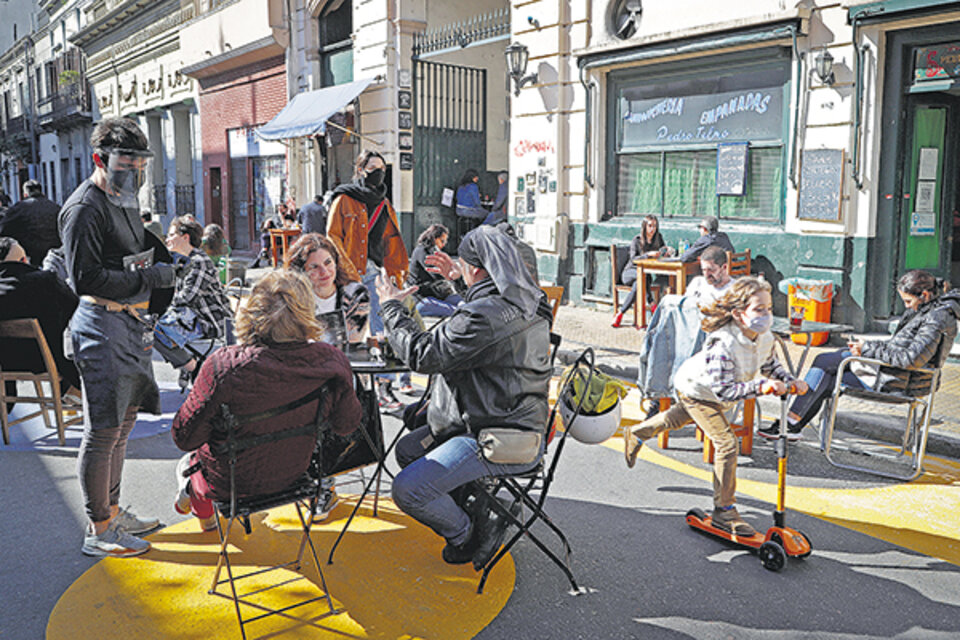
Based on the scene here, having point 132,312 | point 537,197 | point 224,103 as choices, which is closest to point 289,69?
point 224,103

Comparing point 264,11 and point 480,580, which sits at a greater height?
point 264,11

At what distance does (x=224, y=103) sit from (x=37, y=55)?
Answer: 27.9m

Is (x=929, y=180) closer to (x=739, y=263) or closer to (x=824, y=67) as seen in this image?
(x=824, y=67)

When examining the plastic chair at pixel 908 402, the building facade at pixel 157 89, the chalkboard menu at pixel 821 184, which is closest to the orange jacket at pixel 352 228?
the plastic chair at pixel 908 402

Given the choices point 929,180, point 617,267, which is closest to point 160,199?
point 617,267

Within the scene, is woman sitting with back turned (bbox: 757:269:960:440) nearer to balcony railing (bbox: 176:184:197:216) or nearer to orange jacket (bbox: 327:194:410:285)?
orange jacket (bbox: 327:194:410:285)

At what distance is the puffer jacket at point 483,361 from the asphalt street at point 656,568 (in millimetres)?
781

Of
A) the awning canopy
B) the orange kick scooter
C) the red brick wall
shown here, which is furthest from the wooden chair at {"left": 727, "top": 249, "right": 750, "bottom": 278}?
the red brick wall

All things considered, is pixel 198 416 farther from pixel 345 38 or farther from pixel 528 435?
pixel 345 38

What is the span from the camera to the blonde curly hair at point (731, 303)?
407 cm

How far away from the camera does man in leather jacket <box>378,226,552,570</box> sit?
3.39 m

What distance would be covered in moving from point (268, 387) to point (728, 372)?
223 cm

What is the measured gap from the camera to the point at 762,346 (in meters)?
4.20

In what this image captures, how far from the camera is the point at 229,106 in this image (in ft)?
72.9
